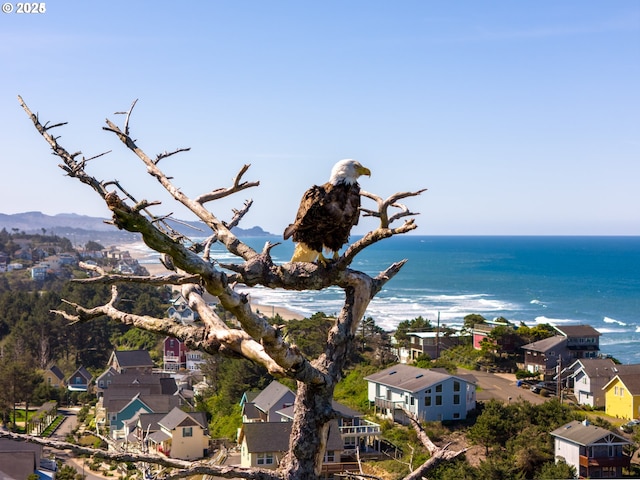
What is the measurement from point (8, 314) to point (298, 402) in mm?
49137

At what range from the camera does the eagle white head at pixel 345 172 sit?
14.0 feet

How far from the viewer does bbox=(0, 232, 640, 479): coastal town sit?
69.9 ft

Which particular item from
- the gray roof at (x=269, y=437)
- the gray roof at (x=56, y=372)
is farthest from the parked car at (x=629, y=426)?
the gray roof at (x=56, y=372)

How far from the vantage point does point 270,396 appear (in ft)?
90.8

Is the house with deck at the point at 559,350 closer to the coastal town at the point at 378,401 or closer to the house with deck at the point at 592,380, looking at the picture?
the coastal town at the point at 378,401

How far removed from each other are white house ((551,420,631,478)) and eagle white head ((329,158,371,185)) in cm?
1913

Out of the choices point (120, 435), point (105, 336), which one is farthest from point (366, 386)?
point (105, 336)

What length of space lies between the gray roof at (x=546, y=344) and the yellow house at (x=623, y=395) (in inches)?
233

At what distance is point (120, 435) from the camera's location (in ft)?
95.1

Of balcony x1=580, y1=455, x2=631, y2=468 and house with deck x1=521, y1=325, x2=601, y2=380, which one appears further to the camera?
house with deck x1=521, y1=325, x2=601, y2=380

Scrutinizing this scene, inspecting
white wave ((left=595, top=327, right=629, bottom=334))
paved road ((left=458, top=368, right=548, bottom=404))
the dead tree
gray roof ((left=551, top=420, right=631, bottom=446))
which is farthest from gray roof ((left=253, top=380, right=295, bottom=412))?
white wave ((left=595, top=327, right=629, bottom=334))

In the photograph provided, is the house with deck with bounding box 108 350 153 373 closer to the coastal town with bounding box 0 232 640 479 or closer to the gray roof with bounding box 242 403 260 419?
the coastal town with bounding box 0 232 640 479

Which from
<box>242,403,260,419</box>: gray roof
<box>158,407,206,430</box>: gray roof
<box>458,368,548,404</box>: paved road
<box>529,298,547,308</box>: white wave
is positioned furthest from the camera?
<box>529,298,547,308</box>: white wave

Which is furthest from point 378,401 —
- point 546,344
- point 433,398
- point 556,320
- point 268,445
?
point 556,320
